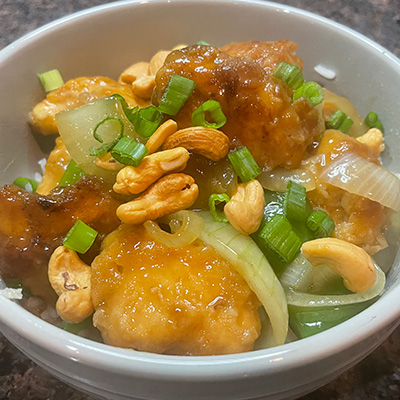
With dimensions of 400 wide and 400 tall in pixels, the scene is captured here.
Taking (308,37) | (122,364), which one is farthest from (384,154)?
(122,364)

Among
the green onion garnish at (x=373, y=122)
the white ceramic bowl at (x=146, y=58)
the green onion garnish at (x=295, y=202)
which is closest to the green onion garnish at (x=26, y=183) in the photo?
the white ceramic bowl at (x=146, y=58)

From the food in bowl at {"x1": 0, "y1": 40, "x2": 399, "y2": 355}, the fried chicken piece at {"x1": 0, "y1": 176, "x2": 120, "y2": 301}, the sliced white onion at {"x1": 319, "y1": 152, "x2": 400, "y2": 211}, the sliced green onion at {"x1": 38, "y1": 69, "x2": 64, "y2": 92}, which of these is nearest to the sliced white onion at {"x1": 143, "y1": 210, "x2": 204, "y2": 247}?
the food in bowl at {"x1": 0, "y1": 40, "x2": 399, "y2": 355}

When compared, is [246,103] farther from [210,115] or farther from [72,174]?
[72,174]

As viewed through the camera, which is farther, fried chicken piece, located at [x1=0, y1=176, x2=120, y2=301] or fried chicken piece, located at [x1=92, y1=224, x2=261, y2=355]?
fried chicken piece, located at [x1=0, y1=176, x2=120, y2=301]

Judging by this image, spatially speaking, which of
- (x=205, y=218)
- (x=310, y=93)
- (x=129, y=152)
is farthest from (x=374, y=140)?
(x=129, y=152)

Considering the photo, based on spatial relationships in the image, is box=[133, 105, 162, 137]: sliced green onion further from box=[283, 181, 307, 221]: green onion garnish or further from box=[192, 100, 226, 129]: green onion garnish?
box=[283, 181, 307, 221]: green onion garnish

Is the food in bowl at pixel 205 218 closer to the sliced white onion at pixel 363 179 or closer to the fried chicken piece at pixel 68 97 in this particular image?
the sliced white onion at pixel 363 179
